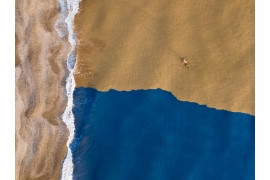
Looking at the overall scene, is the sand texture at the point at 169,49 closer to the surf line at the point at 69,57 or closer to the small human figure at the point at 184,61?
the small human figure at the point at 184,61

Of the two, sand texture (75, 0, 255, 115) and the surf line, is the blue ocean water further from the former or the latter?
sand texture (75, 0, 255, 115)

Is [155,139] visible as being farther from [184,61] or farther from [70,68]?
[70,68]

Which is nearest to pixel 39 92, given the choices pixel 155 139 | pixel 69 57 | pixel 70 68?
pixel 70 68

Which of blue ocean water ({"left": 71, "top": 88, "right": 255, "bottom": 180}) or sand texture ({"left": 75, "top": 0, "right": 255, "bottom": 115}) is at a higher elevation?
A: sand texture ({"left": 75, "top": 0, "right": 255, "bottom": 115})

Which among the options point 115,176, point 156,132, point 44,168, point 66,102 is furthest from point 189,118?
point 44,168

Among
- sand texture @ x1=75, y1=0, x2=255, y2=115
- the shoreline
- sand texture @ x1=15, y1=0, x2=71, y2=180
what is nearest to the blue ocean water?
the shoreline
